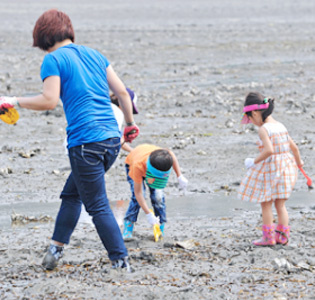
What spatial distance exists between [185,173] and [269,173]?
2.97 meters

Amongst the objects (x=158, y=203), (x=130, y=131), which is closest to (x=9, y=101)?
(x=130, y=131)

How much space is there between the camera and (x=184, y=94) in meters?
13.6

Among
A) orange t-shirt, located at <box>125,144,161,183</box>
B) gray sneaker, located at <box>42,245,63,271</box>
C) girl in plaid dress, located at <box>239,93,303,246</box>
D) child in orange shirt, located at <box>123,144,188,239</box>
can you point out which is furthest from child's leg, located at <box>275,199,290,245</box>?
gray sneaker, located at <box>42,245,63,271</box>

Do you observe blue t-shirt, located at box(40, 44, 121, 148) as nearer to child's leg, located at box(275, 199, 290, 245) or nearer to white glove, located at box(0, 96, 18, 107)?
white glove, located at box(0, 96, 18, 107)

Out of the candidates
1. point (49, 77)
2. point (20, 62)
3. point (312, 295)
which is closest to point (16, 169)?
point (49, 77)

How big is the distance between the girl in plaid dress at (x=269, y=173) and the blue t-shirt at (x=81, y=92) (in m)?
1.46

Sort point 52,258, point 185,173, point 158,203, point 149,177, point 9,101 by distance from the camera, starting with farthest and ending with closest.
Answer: point 185,173 < point 158,203 < point 149,177 < point 52,258 < point 9,101

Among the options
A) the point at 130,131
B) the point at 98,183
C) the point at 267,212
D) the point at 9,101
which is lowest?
the point at 267,212

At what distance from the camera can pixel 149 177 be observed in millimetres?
5949

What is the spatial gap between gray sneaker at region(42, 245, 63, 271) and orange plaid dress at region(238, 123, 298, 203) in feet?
5.44

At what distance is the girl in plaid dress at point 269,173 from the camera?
5645 mm

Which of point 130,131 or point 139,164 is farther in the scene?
point 139,164

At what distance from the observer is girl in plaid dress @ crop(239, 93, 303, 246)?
564cm

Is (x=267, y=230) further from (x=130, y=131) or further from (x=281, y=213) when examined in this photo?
(x=130, y=131)
